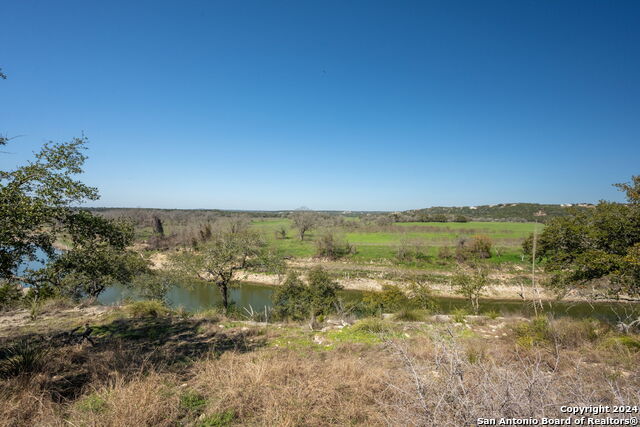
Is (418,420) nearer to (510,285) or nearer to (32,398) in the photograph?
(32,398)

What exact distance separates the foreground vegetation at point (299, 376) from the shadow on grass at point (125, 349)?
4 cm

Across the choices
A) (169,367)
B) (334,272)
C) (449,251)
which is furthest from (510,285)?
(169,367)

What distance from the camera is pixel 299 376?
5441 millimetres

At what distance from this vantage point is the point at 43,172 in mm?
5914

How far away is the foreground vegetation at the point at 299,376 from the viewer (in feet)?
10.1

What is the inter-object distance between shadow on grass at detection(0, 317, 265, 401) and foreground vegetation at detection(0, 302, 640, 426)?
0.13 ft

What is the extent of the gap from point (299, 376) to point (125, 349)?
5586 millimetres

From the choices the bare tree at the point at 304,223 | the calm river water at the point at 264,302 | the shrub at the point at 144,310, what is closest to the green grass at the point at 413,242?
the bare tree at the point at 304,223

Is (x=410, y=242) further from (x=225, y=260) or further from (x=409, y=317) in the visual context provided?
(x=225, y=260)

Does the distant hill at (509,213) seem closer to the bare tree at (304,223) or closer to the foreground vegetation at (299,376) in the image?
the bare tree at (304,223)

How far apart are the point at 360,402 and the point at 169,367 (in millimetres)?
4492

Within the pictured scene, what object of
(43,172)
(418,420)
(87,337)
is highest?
(43,172)

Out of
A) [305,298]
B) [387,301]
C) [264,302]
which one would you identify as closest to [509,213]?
[387,301]

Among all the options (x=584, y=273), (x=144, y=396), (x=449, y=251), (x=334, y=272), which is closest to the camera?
(x=144, y=396)
